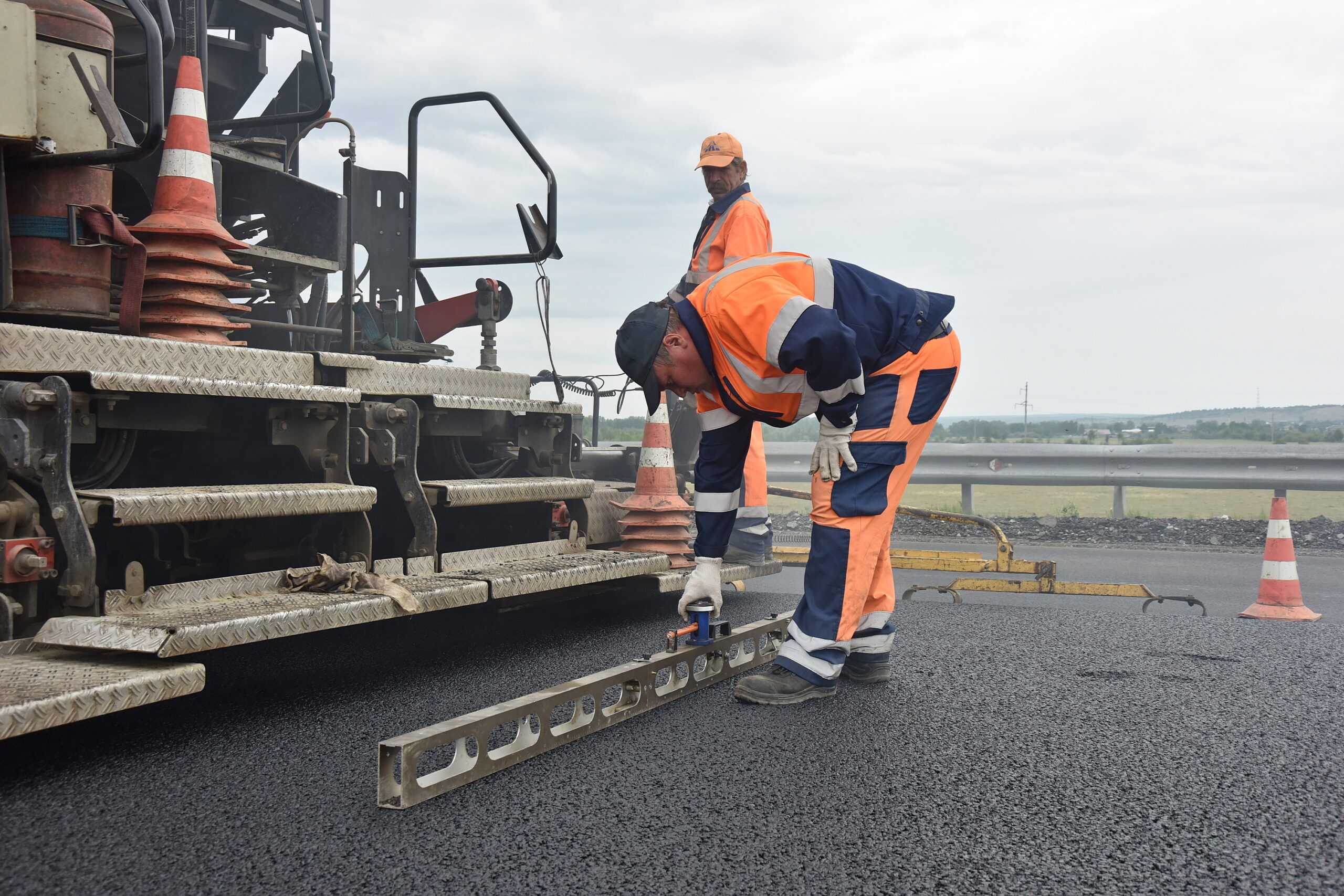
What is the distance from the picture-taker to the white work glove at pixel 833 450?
3486 mm

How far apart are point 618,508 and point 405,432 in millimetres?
1607

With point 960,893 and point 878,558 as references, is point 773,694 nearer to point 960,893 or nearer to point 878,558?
point 878,558

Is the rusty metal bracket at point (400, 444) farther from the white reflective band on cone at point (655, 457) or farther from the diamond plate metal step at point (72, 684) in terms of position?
the white reflective band on cone at point (655, 457)

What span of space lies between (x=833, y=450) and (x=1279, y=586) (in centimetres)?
377

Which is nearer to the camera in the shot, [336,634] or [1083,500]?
[336,634]

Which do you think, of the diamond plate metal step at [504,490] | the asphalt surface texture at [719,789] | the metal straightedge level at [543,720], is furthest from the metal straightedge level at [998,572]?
the metal straightedge level at [543,720]

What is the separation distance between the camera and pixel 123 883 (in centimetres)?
196

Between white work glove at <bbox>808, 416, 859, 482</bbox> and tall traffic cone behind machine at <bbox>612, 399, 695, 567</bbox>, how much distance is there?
1663mm

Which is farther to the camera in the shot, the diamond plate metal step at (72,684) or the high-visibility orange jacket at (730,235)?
the high-visibility orange jacket at (730,235)

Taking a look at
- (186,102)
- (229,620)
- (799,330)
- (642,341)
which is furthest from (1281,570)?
(186,102)

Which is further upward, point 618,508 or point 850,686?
point 618,508

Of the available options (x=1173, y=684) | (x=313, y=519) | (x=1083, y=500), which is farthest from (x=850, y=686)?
(x=1083, y=500)

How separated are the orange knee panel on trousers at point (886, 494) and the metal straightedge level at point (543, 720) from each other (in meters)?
0.51

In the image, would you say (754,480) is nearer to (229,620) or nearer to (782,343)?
(782,343)
